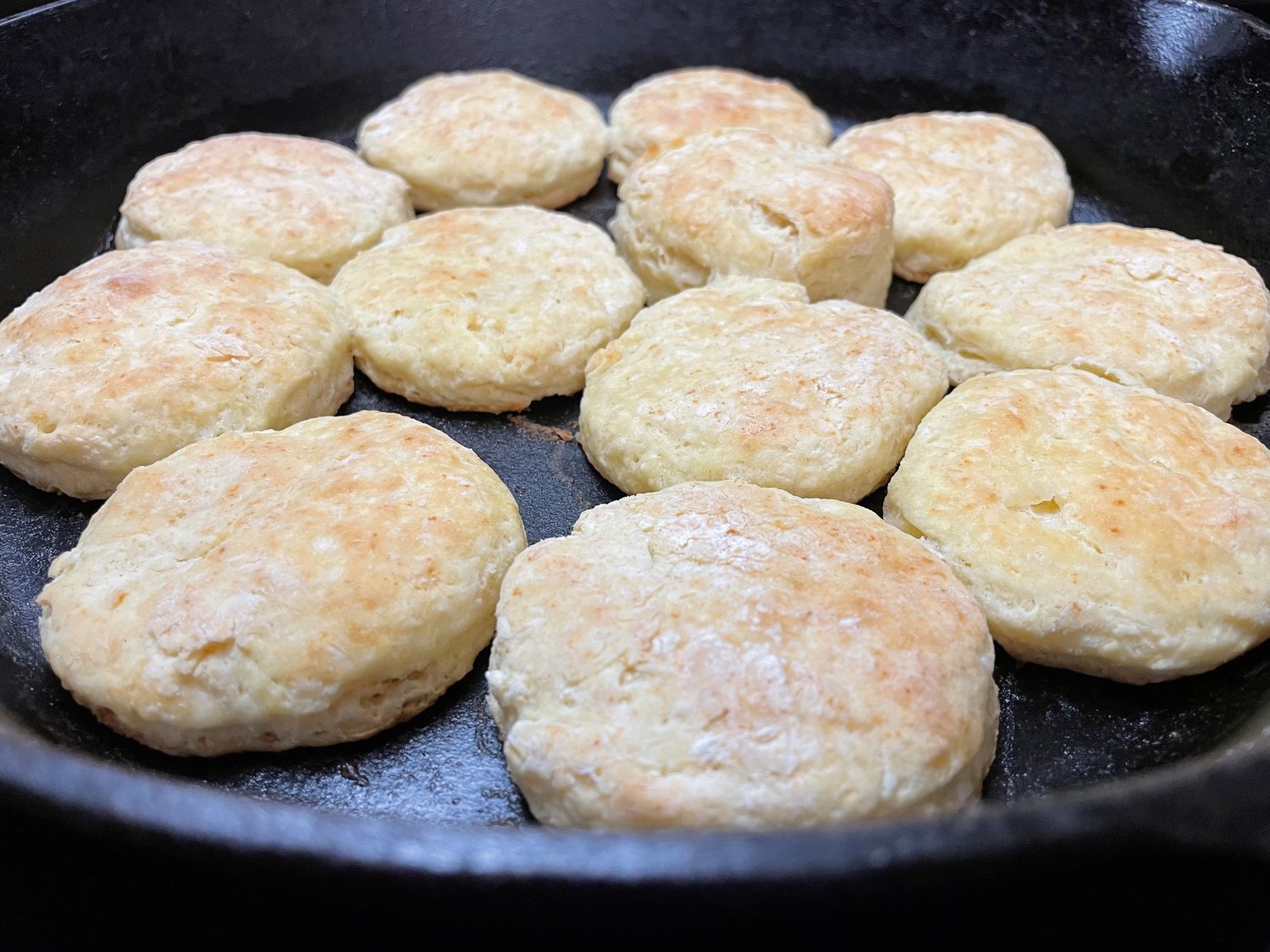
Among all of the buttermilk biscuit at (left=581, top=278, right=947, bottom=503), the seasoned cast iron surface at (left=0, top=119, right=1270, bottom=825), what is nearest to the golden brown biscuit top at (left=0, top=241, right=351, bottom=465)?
the seasoned cast iron surface at (left=0, top=119, right=1270, bottom=825)

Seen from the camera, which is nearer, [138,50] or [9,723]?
[9,723]

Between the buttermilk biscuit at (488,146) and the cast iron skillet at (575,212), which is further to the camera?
the buttermilk biscuit at (488,146)

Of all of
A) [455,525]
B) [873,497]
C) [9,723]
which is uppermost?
[455,525]

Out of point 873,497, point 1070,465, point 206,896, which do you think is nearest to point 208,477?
point 206,896

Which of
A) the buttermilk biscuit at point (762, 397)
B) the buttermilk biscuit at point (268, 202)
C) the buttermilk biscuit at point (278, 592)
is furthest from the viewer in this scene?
the buttermilk biscuit at point (268, 202)

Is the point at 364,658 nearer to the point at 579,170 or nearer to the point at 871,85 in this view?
the point at 579,170

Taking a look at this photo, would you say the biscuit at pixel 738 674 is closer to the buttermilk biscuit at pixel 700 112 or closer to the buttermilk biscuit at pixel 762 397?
the buttermilk biscuit at pixel 762 397

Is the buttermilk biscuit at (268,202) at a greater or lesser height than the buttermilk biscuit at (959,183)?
greater

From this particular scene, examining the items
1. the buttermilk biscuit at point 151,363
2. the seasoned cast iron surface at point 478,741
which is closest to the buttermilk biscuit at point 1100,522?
the seasoned cast iron surface at point 478,741

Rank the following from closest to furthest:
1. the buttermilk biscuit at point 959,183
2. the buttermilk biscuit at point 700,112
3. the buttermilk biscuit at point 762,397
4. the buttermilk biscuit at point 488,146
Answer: the buttermilk biscuit at point 762,397 → the buttermilk biscuit at point 959,183 → the buttermilk biscuit at point 488,146 → the buttermilk biscuit at point 700,112
